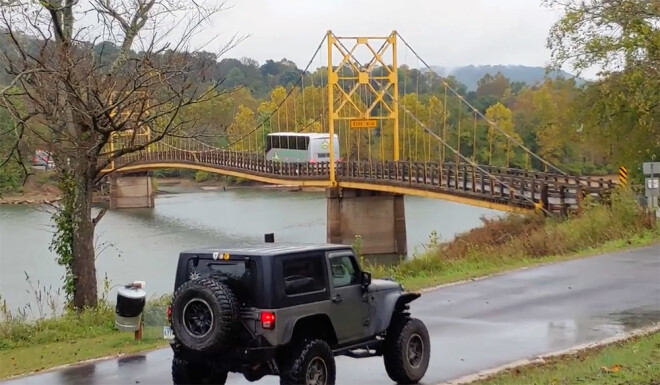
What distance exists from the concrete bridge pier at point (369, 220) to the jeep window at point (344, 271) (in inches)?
1543

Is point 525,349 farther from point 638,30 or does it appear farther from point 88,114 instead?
point 88,114

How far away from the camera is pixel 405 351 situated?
31.1 ft

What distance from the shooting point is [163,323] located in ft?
43.3

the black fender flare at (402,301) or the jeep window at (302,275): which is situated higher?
the jeep window at (302,275)

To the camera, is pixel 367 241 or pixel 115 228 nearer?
pixel 367 241

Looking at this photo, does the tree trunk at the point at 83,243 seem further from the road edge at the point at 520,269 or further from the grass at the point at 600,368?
the grass at the point at 600,368

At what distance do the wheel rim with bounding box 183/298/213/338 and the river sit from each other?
16786mm

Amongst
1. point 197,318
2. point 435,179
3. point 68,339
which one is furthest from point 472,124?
point 197,318

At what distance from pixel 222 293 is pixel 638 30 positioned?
19.0 ft

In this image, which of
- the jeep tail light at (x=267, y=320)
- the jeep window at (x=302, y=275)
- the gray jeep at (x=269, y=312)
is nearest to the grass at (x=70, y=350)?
the gray jeep at (x=269, y=312)

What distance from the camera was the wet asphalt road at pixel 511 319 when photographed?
408 inches

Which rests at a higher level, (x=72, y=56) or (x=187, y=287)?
(x=72, y=56)

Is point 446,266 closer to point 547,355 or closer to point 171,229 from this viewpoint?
point 547,355

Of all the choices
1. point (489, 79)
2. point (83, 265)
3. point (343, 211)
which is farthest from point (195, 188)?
point (83, 265)
